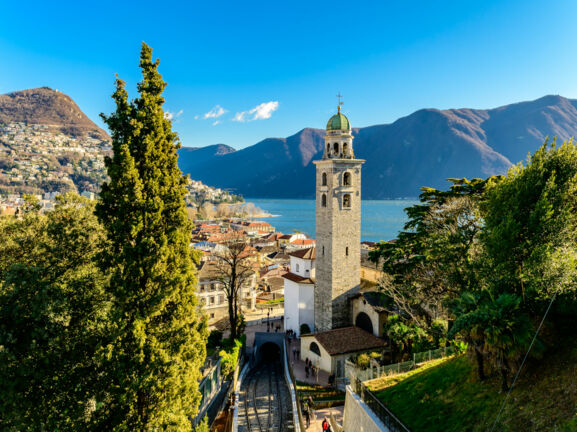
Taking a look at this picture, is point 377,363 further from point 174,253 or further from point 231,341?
point 174,253

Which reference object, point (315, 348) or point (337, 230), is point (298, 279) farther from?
point (315, 348)

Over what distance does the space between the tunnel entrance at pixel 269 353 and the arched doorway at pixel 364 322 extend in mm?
7557

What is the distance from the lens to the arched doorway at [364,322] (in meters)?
22.2

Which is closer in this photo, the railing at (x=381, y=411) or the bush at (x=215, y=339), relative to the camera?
the railing at (x=381, y=411)

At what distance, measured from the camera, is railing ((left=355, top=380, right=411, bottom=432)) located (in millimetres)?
9341

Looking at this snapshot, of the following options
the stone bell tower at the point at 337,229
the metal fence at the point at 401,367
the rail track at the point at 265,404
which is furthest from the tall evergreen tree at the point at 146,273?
the stone bell tower at the point at 337,229

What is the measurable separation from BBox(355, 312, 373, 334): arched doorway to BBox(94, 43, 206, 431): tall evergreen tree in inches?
632

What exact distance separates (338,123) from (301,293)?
12637 mm

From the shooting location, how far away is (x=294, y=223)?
16625 centimetres

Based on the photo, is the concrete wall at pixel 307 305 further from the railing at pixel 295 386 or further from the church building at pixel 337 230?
the railing at pixel 295 386

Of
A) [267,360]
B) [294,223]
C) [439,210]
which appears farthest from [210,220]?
[439,210]

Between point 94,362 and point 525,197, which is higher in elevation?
point 525,197

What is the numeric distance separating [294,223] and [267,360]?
139 metres

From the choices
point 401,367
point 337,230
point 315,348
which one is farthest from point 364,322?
point 401,367
